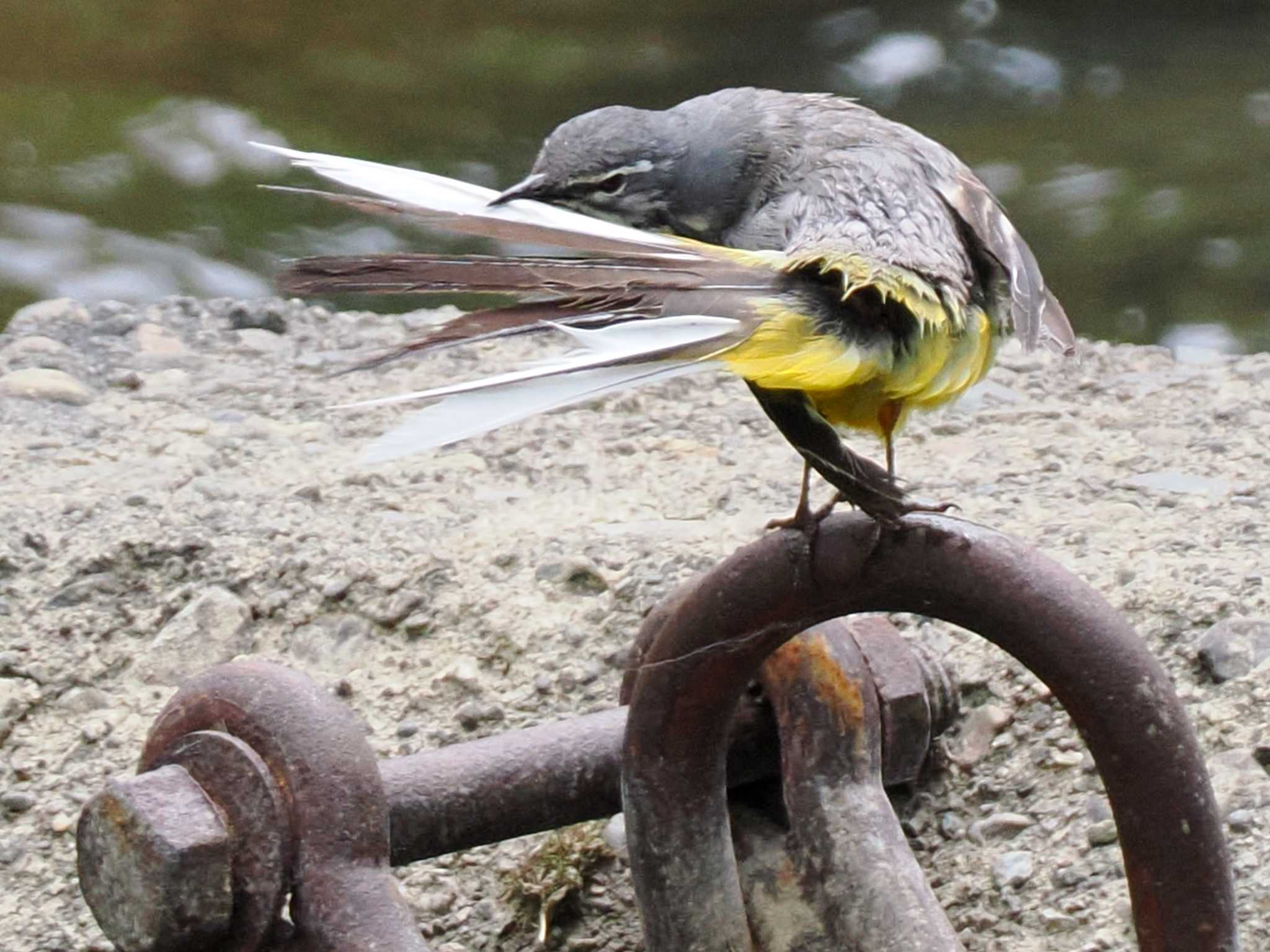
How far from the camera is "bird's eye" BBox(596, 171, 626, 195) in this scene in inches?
77.3

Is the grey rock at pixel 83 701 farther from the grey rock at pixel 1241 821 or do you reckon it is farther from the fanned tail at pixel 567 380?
the grey rock at pixel 1241 821

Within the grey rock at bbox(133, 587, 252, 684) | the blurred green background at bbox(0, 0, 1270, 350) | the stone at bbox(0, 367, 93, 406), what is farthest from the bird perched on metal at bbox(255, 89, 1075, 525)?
the blurred green background at bbox(0, 0, 1270, 350)

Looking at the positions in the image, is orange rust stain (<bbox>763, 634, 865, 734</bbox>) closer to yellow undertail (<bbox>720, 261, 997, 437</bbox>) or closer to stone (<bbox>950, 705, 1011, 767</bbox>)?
yellow undertail (<bbox>720, 261, 997, 437</bbox>)

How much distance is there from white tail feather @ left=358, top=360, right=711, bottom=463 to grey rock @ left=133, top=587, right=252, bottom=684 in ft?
3.71

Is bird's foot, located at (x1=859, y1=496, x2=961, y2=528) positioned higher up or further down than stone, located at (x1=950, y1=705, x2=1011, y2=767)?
higher up

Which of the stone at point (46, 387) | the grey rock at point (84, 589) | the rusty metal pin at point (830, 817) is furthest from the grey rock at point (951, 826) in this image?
the stone at point (46, 387)

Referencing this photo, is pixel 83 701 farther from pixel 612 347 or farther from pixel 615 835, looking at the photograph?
pixel 612 347

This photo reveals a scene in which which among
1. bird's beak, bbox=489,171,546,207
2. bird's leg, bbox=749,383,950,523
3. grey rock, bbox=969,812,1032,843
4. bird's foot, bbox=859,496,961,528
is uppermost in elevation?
bird's beak, bbox=489,171,546,207

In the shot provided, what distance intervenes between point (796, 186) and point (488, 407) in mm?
686

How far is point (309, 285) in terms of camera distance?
1.40 meters

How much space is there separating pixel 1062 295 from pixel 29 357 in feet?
6.87

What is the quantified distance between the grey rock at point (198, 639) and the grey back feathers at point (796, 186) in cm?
73

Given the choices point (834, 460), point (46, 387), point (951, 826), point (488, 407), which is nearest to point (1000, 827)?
point (951, 826)

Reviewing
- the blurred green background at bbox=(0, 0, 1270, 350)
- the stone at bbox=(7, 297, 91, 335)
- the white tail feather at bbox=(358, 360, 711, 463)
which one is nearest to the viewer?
the white tail feather at bbox=(358, 360, 711, 463)
